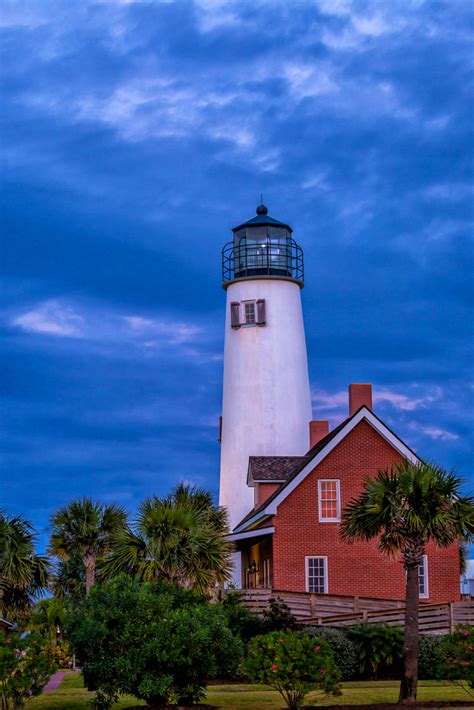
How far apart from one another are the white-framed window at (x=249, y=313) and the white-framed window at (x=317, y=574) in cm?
1704

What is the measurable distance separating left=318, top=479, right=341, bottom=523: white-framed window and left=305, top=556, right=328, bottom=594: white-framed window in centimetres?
151

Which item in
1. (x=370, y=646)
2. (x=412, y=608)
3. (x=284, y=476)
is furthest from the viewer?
(x=284, y=476)

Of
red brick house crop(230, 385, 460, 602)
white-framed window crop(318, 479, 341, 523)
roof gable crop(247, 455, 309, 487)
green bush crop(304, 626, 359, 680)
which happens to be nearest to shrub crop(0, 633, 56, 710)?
green bush crop(304, 626, 359, 680)

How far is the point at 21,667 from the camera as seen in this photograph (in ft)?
81.7

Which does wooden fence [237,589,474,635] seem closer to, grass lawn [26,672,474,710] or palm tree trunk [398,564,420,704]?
grass lawn [26,672,474,710]

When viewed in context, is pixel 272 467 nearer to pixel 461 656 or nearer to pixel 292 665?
pixel 461 656

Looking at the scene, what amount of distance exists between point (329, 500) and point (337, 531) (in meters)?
1.20

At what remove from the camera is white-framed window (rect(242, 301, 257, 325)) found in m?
59.4

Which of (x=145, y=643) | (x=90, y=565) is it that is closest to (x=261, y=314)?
(x=90, y=565)

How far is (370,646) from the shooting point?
3619 cm

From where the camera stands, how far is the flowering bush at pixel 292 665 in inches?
1035

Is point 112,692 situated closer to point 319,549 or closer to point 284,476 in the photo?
point 319,549

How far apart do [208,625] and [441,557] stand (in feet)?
65.9

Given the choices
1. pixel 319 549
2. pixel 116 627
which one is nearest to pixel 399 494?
pixel 116 627
